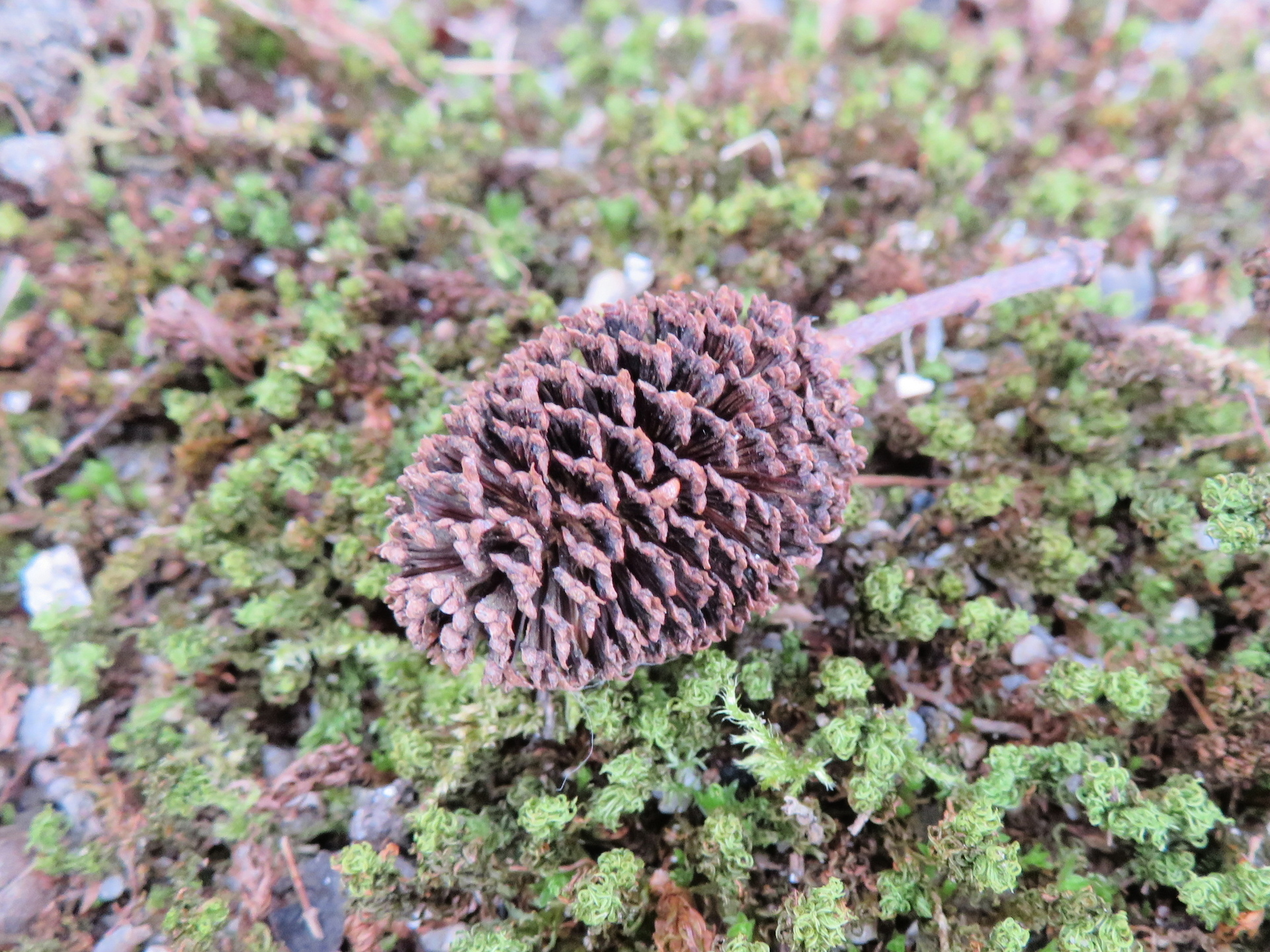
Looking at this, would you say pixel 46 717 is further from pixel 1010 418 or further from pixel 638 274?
pixel 1010 418

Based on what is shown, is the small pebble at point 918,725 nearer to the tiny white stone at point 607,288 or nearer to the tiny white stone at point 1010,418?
the tiny white stone at point 1010,418

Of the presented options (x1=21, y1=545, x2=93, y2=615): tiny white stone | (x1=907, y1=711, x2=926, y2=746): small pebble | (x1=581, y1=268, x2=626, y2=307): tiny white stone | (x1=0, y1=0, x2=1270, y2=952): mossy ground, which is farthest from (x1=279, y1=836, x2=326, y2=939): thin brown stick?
(x1=581, y1=268, x2=626, y2=307): tiny white stone

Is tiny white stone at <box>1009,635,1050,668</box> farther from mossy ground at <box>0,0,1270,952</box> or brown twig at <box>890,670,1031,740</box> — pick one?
brown twig at <box>890,670,1031,740</box>

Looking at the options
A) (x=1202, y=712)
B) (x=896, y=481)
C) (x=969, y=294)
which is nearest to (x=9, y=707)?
(x=896, y=481)

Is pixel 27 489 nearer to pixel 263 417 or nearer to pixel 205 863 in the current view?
pixel 263 417

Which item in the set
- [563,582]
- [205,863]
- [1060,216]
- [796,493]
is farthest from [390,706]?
Answer: [1060,216]

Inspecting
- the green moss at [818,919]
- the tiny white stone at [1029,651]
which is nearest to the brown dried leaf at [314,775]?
the green moss at [818,919]
